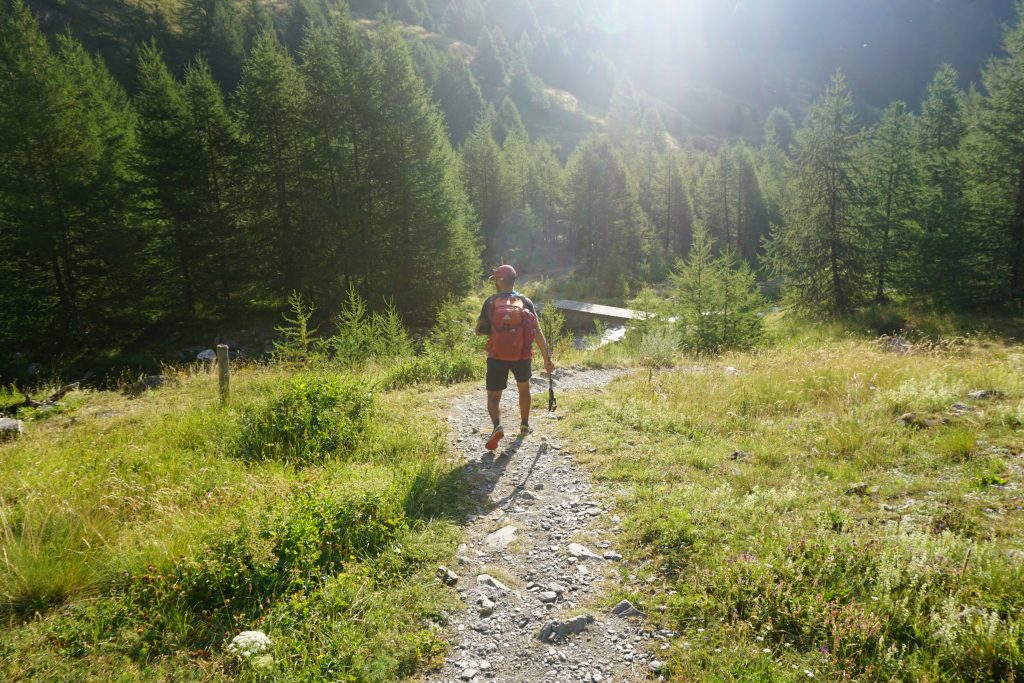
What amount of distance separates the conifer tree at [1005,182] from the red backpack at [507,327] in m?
23.0

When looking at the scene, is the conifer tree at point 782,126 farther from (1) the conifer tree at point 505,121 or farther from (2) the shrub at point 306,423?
(2) the shrub at point 306,423

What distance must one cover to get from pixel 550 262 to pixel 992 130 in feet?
134

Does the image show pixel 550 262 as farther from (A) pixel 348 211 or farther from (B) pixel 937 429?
(B) pixel 937 429

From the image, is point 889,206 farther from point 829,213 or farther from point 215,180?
point 215,180

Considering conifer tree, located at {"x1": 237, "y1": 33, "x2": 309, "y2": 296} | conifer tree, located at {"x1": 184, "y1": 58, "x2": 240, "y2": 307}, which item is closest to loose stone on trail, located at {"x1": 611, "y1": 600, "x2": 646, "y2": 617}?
conifer tree, located at {"x1": 237, "y1": 33, "x2": 309, "y2": 296}

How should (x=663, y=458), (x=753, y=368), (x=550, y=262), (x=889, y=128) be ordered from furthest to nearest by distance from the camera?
(x=550, y=262) → (x=889, y=128) → (x=753, y=368) → (x=663, y=458)

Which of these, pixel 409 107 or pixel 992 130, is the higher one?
pixel 409 107

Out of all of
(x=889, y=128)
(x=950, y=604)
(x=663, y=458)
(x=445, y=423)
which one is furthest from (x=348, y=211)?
(x=889, y=128)

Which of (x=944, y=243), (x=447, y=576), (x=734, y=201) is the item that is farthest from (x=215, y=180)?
(x=734, y=201)

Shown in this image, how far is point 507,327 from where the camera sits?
7062mm

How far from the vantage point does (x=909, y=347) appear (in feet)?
42.2

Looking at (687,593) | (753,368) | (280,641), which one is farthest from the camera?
(753,368)

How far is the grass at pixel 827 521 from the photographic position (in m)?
3.14

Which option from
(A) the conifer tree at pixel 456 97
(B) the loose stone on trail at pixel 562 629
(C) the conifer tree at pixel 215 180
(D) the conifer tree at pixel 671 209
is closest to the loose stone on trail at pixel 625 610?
(B) the loose stone on trail at pixel 562 629
